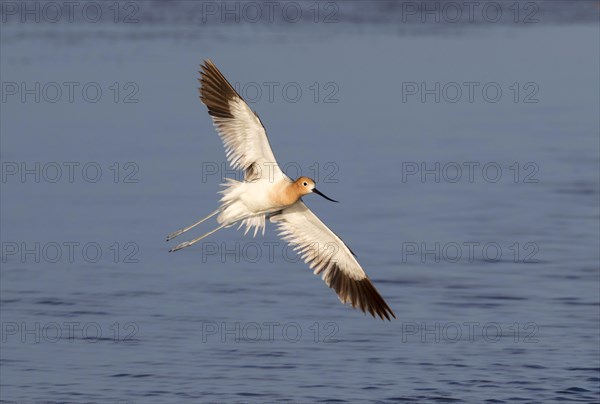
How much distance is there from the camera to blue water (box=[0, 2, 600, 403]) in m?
14.6

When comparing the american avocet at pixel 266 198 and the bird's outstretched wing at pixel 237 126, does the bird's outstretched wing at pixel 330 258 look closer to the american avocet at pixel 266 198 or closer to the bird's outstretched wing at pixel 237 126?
the american avocet at pixel 266 198

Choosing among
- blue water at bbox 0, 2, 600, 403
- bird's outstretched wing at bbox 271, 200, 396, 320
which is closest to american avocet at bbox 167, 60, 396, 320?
bird's outstretched wing at bbox 271, 200, 396, 320

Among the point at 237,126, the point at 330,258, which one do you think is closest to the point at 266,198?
the point at 237,126

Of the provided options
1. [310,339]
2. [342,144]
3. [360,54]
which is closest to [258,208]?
[310,339]

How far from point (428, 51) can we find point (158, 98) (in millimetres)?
6537

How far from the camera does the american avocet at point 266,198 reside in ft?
43.6

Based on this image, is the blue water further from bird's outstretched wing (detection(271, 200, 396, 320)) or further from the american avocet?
the american avocet

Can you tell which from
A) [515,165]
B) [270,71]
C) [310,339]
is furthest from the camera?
[270,71]

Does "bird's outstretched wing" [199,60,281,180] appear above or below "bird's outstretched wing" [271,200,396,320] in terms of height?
above

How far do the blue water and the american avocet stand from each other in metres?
1.03

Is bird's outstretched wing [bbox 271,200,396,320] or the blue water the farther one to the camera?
the blue water

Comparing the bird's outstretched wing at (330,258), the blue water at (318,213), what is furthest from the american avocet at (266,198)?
the blue water at (318,213)

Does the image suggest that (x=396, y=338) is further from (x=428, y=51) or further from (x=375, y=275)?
(x=428, y=51)

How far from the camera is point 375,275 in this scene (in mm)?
16859
